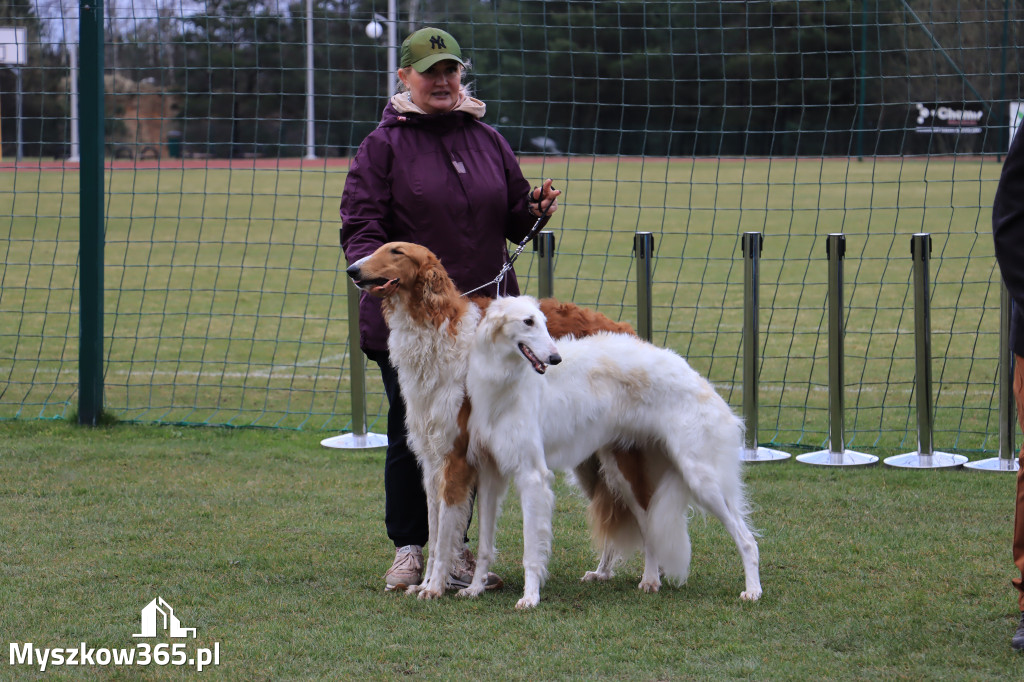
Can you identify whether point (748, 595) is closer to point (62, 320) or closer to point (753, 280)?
point (753, 280)

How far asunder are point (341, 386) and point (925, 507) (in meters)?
4.77

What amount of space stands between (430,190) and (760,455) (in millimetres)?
3124

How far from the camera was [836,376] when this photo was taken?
6730 millimetres

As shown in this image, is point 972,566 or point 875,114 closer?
point 972,566

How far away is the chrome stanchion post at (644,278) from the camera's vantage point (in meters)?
6.75

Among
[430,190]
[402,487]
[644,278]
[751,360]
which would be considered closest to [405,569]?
[402,487]

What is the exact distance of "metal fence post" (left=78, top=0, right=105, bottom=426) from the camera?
734cm

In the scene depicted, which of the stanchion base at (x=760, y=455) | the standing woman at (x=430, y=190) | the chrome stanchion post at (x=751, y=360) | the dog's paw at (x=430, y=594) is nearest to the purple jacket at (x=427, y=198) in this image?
the standing woman at (x=430, y=190)

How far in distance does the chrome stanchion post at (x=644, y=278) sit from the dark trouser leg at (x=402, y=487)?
87.5 inches

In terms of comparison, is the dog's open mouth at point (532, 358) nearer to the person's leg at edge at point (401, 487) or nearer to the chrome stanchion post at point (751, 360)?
the person's leg at edge at point (401, 487)

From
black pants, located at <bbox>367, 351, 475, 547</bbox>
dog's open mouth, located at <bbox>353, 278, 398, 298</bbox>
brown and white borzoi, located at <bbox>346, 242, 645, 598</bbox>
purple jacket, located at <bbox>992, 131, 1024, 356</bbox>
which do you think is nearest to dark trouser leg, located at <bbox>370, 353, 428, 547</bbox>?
black pants, located at <bbox>367, 351, 475, 547</bbox>

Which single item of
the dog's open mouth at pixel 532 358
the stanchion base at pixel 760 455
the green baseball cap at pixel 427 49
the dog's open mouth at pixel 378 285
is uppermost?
the green baseball cap at pixel 427 49

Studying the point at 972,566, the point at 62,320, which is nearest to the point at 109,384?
the point at 62,320

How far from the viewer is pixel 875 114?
30438mm
